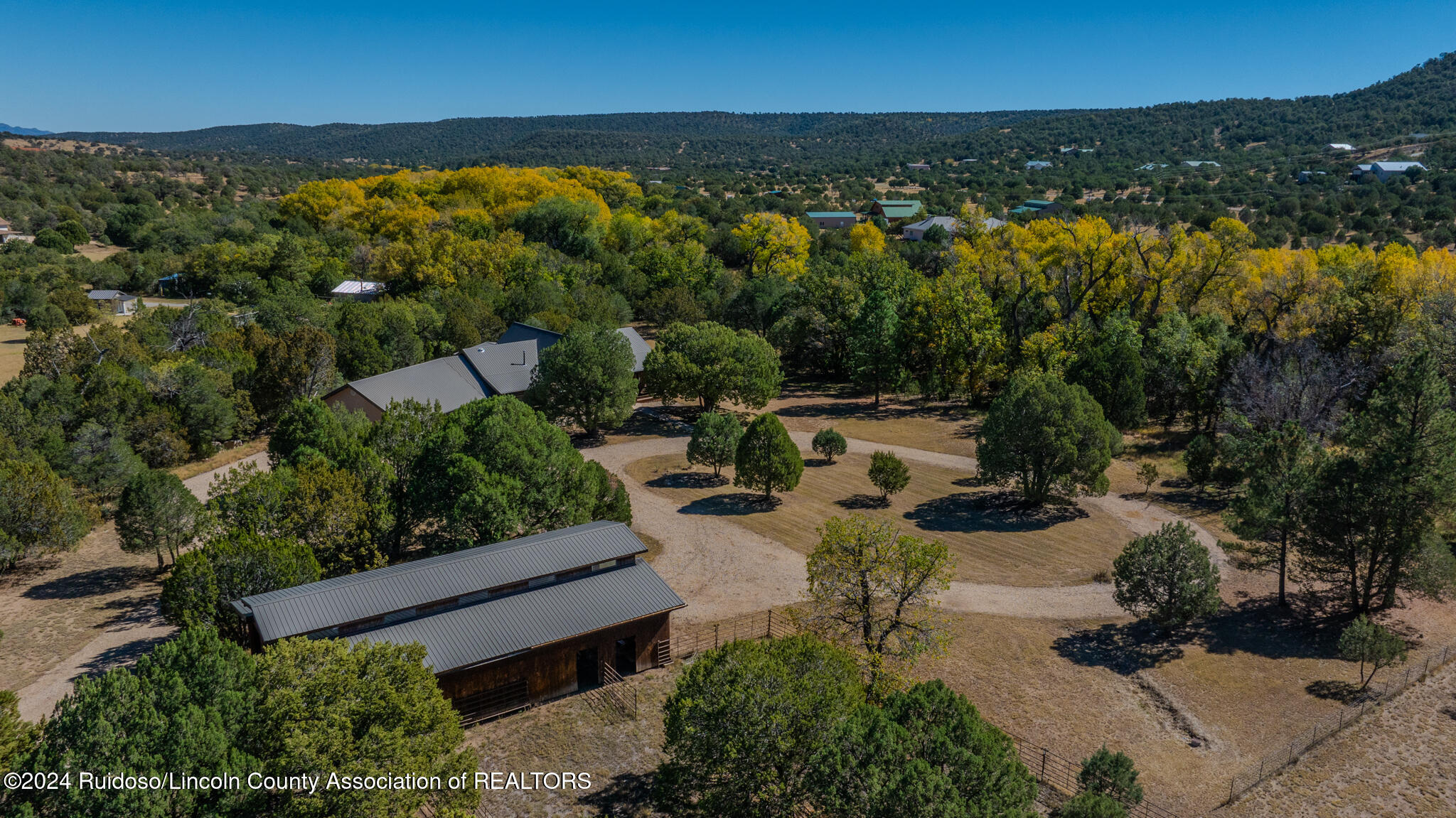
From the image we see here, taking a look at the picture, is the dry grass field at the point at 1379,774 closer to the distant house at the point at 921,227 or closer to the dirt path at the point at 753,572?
the dirt path at the point at 753,572

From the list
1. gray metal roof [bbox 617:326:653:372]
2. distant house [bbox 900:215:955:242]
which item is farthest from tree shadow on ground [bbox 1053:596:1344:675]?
distant house [bbox 900:215:955:242]

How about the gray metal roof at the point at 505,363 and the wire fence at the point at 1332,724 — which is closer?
the wire fence at the point at 1332,724

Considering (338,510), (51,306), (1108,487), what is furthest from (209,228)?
(1108,487)

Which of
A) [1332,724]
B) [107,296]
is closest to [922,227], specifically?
[107,296]

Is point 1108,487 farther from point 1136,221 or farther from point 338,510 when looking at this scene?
point 1136,221

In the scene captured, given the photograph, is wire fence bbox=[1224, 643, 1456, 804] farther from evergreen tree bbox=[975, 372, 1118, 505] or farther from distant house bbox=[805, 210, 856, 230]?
distant house bbox=[805, 210, 856, 230]

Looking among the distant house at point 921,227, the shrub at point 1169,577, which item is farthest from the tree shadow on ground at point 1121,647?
the distant house at point 921,227

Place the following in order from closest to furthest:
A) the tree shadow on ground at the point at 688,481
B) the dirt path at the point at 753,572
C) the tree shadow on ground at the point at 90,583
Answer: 1. the dirt path at the point at 753,572
2. the tree shadow on ground at the point at 90,583
3. the tree shadow on ground at the point at 688,481

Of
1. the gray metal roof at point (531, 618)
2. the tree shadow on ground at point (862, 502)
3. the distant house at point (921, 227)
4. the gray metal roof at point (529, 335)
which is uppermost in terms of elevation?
the distant house at point (921, 227)

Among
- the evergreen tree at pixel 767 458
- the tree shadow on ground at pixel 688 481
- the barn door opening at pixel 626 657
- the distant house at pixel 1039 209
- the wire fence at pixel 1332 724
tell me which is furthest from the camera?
the distant house at pixel 1039 209
